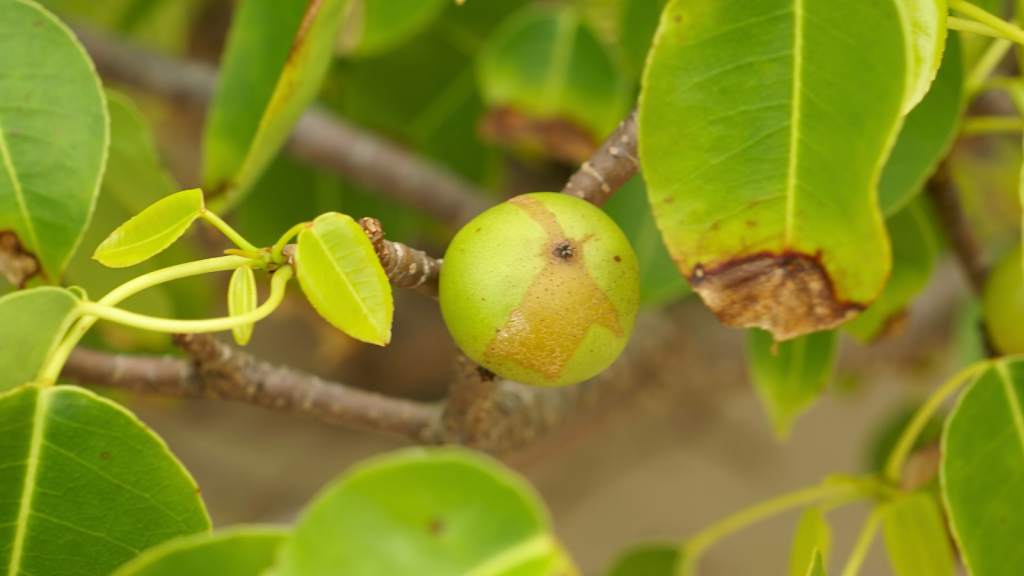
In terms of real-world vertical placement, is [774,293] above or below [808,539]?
above

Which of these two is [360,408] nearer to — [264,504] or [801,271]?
[801,271]

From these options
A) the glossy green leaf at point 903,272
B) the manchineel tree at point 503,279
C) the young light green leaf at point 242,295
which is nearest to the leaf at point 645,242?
the manchineel tree at point 503,279

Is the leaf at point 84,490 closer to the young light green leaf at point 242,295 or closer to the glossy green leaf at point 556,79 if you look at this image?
the young light green leaf at point 242,295

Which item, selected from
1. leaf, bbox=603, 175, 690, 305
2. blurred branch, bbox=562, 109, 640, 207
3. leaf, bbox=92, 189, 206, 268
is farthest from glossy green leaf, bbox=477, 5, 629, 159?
leaf, bbox=92, 189, 206, 268

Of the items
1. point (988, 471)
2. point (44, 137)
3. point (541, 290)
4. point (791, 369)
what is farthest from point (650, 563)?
point (44, 137)

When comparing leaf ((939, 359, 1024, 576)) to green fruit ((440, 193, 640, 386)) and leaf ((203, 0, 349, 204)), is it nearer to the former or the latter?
green fruit ((440, 193, 640, 386))

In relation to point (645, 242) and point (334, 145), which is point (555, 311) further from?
point (334, 145)

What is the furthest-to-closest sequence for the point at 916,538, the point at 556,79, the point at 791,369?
→ 1. the point at 556,79
2. the point at 791,369
3. the point at 916,538
